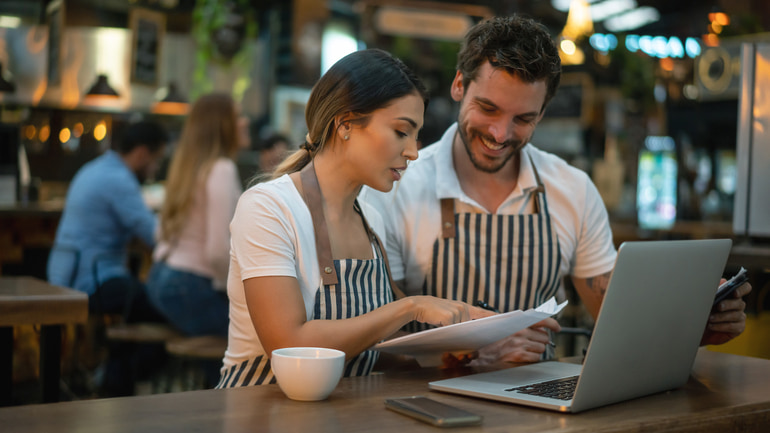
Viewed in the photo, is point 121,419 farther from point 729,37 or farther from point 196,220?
point 729,37

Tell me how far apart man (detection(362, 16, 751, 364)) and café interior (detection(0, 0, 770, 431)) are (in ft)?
1.77

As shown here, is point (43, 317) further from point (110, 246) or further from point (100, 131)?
point (100, 131)

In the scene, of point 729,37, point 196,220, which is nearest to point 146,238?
point 196,220

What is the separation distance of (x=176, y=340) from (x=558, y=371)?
210 centimetres

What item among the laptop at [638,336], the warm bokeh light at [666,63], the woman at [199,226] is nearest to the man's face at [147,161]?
the woman at [199,226]

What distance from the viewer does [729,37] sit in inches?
251

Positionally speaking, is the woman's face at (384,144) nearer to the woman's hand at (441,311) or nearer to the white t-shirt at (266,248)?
the white t-shirt at (266,248)

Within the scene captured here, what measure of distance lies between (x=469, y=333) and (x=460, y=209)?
2.41ft

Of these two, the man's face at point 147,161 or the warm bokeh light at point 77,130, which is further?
the warm bokeh light at point 77,130

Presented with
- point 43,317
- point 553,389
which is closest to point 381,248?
point 553,389

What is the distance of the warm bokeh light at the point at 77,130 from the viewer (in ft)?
26.2

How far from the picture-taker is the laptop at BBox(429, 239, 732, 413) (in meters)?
1.23

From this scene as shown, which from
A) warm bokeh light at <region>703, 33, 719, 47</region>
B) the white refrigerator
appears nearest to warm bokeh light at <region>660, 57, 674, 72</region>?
warm bokeh light at <region>703, 33, 719, 47</region>

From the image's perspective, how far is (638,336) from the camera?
4.30ft
